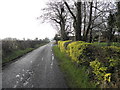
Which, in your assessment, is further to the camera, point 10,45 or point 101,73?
point 10,45

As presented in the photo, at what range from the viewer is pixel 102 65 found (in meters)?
3.58

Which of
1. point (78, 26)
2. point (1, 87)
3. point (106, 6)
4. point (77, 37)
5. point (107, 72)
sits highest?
point (106, 6)

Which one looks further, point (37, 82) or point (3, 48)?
point (3, 48)

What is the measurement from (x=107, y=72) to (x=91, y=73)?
2.81 ft

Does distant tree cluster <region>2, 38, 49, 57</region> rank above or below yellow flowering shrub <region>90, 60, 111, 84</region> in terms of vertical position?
above

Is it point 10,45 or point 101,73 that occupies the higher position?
point 10,45

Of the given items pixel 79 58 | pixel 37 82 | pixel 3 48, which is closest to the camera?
pixel 37 82

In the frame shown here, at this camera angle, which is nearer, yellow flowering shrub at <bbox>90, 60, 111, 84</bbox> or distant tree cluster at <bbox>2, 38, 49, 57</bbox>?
yellow flowering shrub at <bbox>90, 60, 111, 84</bbox>

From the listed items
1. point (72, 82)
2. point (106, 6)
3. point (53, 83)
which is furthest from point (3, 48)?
point (106, 6)

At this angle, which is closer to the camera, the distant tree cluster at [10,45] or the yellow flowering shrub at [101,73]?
the yellow flowering shrub at [101,73]

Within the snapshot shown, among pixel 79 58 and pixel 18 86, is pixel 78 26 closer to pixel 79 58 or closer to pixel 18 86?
pixel 79 58

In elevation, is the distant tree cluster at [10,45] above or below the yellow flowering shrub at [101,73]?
above

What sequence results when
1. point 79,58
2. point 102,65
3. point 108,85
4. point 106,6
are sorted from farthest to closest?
point 106,6 → point 79,58 → point 102,65 → point 108,85

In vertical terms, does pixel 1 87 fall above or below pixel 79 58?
below
